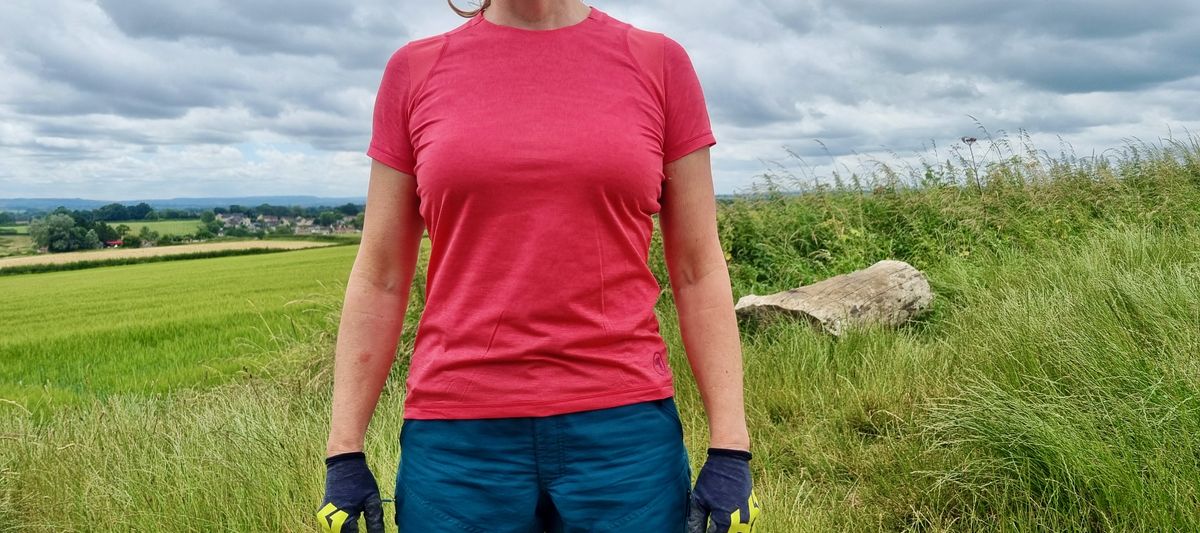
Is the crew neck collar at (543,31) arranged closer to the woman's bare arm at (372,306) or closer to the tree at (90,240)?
the woman's bare arm at (372,306)

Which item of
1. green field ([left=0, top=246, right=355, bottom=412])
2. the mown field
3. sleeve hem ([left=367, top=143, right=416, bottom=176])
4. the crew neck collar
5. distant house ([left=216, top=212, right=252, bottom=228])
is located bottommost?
green field ([left=0, top=246, right=355, bottom=412])

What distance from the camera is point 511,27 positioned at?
159 centimetres

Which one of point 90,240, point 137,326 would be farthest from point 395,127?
point 90,240

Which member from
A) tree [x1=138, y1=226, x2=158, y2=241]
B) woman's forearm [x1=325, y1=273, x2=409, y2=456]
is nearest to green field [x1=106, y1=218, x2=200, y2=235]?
tree [x1=138, y1=226, x2=158, y2=241]

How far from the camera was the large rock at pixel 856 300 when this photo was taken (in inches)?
232

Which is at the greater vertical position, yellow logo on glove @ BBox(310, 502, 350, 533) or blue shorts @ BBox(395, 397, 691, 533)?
blue shorts @ BBox(395, 397, 691, 533)

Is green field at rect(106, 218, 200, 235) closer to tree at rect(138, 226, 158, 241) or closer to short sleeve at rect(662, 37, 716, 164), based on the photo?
tree at rect(138, 226, 158, 241)

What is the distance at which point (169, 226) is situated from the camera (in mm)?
27406

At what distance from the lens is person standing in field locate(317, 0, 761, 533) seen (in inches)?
56.6

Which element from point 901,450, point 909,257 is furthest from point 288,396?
point 909,257

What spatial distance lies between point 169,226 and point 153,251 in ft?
20.9

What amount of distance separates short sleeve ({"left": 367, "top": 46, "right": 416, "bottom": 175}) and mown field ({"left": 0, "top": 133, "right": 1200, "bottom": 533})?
82.4 inches

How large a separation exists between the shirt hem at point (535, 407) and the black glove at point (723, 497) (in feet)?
0.74

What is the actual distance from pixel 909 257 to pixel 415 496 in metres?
8.02
